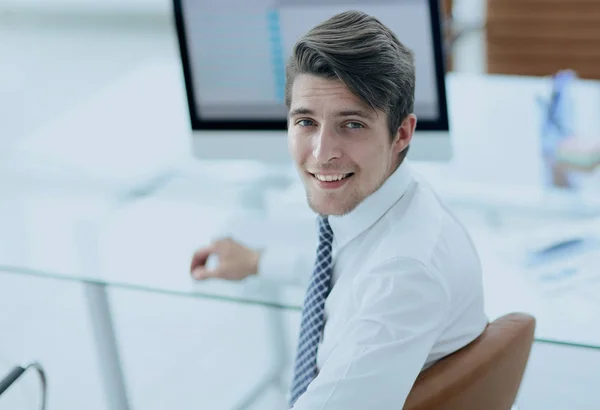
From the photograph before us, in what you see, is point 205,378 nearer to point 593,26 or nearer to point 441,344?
point 441,344

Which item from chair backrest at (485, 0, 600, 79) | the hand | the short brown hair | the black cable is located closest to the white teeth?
the short brown hair

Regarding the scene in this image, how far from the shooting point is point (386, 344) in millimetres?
1304

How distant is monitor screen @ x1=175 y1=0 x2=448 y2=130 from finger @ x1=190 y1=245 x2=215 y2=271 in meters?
0.32

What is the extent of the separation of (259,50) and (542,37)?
4.36 feet

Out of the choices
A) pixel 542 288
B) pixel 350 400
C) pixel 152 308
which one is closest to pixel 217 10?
pixel 152 308

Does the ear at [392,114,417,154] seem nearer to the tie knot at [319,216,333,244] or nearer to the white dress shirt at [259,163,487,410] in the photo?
the white dress shirt at [259,163,487,410]

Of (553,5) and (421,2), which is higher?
(421,2)

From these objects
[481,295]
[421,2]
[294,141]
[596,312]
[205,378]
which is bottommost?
[205,378]

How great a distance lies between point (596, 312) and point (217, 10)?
955 mm

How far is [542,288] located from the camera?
1748 millimetres

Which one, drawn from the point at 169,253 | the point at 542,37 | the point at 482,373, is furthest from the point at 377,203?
the point at 542,37

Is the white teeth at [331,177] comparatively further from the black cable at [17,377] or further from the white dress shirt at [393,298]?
the black cable at [17,377]

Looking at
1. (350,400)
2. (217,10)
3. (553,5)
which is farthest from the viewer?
(553,5)

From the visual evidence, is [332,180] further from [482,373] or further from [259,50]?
[259,50]
